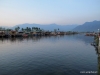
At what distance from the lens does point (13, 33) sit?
166 metres

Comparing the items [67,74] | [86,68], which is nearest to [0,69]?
[67,74]

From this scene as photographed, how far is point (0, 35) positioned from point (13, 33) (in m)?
21.5

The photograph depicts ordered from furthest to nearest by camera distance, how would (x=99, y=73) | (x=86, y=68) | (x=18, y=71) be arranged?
(x=86, y=68) → (x=18, y=71) → (x=99, y=73)

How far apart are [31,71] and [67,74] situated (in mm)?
8718

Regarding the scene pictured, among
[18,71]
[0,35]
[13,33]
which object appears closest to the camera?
[18,71]

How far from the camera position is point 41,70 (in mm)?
29344

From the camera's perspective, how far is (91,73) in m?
26.8

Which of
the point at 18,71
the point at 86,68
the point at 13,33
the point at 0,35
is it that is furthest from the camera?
the point at 13,33

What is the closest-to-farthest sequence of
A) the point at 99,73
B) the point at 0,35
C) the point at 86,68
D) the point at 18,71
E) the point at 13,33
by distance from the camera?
the point at 99,73 → the point at 18,71 → the point at 86,68 → the point at 0,35 → the point at 13,33

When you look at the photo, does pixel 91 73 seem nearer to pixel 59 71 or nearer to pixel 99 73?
pixel 99 73

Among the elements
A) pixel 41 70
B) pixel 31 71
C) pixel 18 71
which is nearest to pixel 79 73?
pixel 41 70

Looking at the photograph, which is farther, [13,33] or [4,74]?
[13,33]

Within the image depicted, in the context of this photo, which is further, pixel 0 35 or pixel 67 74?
pixel 0 35

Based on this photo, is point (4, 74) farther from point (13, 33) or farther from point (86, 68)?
point (13, 33)
